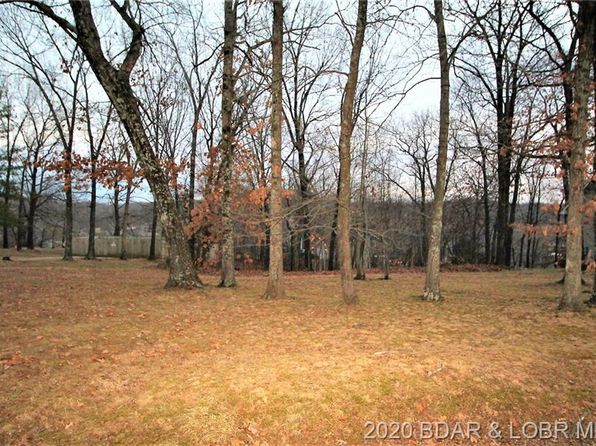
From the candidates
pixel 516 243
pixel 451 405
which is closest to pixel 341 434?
pixel 451 405

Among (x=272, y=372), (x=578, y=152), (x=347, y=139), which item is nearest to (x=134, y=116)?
(x=347, y=139)

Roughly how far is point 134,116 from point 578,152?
9.75 metres

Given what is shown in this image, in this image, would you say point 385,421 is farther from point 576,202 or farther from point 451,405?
point 576,202

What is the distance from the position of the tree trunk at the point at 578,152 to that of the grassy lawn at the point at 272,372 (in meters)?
0.62

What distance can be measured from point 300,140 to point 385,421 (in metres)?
21.9

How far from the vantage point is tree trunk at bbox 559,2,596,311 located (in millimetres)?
7805

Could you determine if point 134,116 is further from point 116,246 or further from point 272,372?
point 116,246

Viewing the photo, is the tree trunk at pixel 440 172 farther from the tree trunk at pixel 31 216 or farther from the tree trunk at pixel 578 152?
the tree trunk at pixel 31 216

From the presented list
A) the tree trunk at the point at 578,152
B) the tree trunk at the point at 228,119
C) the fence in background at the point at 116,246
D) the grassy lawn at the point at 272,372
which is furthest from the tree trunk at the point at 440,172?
the fence in background at the point at 116,246

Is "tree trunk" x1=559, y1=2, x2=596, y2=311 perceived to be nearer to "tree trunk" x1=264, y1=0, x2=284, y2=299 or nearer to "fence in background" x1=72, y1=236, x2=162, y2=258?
"tree trunk" x1=264, y1=0, x2=284, y2=299

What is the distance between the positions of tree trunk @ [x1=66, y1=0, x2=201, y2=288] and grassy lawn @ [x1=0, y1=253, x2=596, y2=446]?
2.78m

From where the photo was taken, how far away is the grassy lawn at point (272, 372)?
3.65m

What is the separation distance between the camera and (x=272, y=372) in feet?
15.1

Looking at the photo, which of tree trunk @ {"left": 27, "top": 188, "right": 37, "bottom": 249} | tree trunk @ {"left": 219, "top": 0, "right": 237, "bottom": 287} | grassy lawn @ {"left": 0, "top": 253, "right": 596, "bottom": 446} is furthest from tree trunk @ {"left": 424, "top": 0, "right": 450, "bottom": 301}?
tree trunk @ {"left": 27, "top": 188, "right": 37, "bottom": 249}
